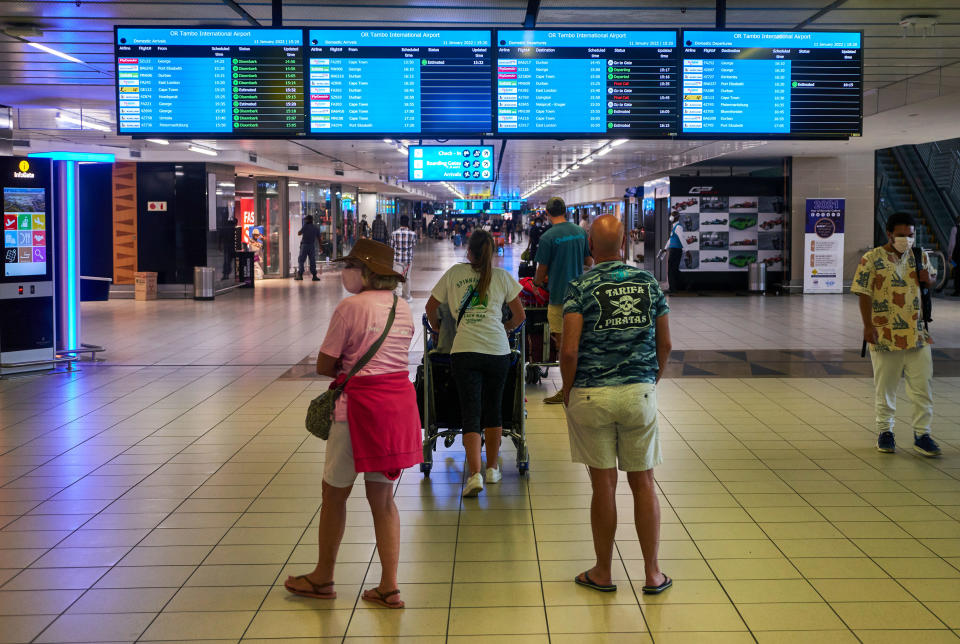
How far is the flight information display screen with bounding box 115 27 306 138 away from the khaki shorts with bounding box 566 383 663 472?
392 centimetres

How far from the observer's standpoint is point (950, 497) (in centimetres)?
530

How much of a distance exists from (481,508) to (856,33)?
4.48 metres

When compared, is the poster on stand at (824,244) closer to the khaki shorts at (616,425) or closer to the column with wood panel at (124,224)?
the column with wood panel at (124,224)

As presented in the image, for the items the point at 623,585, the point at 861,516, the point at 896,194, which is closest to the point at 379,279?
the point at 623,585

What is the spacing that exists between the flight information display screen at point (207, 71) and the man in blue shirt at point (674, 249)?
14.6 meters

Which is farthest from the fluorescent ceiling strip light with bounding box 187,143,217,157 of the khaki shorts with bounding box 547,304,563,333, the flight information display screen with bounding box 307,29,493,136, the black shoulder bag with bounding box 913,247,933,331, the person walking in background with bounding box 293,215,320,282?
the black shoulder bag with bounding box 913,247,933,331

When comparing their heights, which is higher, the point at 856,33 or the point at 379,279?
the point at 856,33

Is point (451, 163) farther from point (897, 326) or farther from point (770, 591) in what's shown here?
point (770, 591)

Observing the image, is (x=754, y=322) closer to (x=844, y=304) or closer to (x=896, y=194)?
(x=844, y=304)

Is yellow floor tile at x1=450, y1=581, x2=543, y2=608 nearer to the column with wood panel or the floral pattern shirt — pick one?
the floral pattern shirt

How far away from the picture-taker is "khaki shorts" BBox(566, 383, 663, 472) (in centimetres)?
383

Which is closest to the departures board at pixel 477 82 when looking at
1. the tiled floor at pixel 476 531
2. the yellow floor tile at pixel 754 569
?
the tiled floor at pixel 476 531

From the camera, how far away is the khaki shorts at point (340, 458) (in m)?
3.78

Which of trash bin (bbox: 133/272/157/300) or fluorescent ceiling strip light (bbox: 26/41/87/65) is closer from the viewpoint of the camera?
fluorescent ceiling strip light (bbox: 26/41/87/65)
